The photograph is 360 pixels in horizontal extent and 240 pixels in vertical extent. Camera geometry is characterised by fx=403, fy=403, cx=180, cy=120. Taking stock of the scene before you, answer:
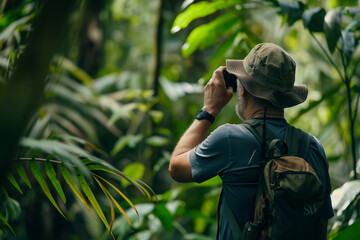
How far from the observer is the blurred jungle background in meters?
0.75

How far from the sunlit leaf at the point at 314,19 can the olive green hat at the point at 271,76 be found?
550mm

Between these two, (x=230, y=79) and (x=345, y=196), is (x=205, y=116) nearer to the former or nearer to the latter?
(x=230, y=79)

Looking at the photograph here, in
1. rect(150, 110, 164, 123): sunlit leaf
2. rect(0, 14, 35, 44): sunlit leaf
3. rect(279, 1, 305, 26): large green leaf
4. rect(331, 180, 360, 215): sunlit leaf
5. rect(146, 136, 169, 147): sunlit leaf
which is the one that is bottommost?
rect(146, 136, 169, 147): sunlit leaf

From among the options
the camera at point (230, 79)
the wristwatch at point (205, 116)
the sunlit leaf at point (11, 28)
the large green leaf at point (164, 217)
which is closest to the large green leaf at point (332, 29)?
the camera at point (230, 79)

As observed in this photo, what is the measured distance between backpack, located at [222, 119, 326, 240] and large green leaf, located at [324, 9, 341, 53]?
722mm

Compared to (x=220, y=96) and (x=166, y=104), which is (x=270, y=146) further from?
(x=166, y=104)

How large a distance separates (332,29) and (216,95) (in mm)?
682

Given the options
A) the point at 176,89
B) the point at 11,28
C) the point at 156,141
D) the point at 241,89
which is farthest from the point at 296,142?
the point at 176,89

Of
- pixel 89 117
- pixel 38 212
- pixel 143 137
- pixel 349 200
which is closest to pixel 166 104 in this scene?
pixel 89 117

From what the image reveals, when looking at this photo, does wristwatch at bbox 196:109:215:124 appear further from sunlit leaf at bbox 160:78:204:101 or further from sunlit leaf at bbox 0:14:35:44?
sunlit leaf at bbox 160:78:204:101

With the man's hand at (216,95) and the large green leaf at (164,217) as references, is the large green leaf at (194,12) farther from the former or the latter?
the large green leaf at (164,217)

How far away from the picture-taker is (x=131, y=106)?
2.84 metres

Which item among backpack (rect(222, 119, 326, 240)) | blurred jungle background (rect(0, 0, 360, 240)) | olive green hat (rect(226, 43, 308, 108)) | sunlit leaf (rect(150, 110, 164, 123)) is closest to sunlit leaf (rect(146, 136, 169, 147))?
blurred jungle background (rect(0, 0, 360, 240))

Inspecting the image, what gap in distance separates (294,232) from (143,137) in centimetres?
192
